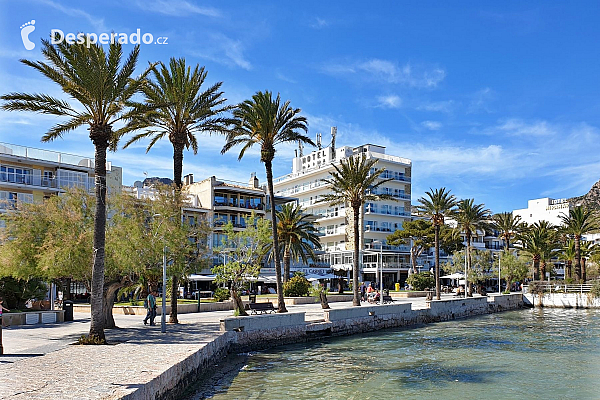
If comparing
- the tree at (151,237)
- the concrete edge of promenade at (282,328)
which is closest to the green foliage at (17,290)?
the tree at (151,237)

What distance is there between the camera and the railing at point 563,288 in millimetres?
57250

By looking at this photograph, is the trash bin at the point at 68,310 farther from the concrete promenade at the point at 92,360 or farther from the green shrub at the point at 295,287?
the green shrub at the point at 295,287

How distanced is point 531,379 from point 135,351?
1395cm

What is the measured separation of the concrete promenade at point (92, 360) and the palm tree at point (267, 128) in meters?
9.06

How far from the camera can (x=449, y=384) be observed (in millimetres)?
18281

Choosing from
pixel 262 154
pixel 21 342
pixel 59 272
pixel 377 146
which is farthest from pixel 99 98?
pixel 377 146

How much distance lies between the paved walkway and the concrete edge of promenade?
34 centimetres

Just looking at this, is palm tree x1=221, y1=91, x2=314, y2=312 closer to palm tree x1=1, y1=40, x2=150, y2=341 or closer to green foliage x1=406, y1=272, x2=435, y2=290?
palm tree x1=1, y1=40, x2=150, y2=341

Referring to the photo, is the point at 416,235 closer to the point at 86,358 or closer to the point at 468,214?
the point at 468,214

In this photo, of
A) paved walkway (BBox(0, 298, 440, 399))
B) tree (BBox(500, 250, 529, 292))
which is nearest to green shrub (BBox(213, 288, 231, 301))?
paved walkway (BBox(0, 298, 440, 399))

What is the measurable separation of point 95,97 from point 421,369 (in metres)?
16.0

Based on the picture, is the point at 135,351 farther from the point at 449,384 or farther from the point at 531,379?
the point at 531,379

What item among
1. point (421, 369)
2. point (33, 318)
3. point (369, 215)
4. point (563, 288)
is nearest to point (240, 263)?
point (33, 318)

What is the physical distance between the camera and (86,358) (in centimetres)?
1569
